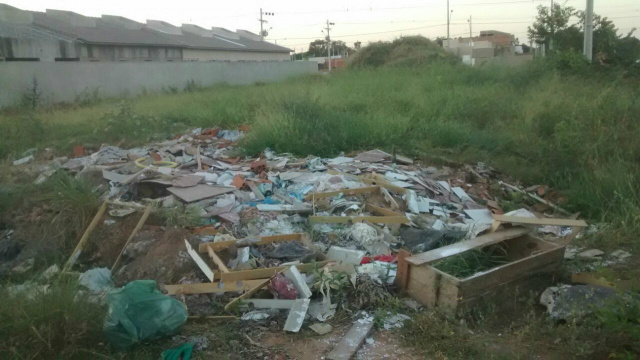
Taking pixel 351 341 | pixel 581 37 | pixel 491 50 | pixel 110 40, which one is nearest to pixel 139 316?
pixel 351 341

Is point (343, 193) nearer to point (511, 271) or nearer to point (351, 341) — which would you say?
point (511, 271)

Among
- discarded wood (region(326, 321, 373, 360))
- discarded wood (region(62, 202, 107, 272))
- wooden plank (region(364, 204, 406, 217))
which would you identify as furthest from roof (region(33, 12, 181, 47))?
discarded wood (region(326, 321, 373, 360))

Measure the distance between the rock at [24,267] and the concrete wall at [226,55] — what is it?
27.6 metres

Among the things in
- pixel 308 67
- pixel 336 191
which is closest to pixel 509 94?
pixel 336 191

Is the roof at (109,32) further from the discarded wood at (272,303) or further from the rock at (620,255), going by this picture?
the rock at (620,255)

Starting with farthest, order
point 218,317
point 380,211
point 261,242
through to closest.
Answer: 1. point 380,211
2. point 261,242
3. point 218,317

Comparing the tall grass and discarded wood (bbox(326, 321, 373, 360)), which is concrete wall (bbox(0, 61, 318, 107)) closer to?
the tall grass

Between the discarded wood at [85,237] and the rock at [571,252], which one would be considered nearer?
the rock at [571,252]

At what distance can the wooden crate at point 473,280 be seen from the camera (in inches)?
138

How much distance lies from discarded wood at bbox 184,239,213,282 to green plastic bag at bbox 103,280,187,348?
27.0 inches

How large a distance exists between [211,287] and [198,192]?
2.20 metres

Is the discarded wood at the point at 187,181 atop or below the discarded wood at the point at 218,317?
atop

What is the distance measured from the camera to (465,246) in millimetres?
4047

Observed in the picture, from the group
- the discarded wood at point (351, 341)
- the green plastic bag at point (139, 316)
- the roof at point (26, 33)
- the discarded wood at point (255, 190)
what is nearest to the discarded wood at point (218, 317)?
the green plastic bag at point (139, 316)
